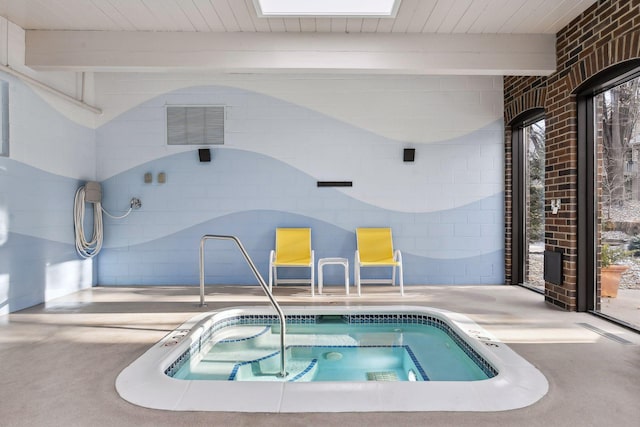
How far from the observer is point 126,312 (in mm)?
4141

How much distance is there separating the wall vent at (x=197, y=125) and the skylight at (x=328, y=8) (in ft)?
6.86

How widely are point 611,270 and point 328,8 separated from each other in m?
3.35

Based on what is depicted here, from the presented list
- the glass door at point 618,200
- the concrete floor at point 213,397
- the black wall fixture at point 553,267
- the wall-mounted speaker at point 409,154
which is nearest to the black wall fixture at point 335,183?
the wall-mounted speaker at point 409,154

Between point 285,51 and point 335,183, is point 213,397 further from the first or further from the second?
point 335,183

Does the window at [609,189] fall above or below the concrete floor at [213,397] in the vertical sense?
above

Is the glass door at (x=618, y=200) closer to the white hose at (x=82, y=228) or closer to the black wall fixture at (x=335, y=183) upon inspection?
the black wall fixture at (x=335, y=183)

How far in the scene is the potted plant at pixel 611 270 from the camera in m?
3.76

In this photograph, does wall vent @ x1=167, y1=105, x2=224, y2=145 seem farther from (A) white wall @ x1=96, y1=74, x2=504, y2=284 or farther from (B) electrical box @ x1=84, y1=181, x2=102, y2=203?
(B) electrical box @ x1=84, y1=181, x2=102, y2=203

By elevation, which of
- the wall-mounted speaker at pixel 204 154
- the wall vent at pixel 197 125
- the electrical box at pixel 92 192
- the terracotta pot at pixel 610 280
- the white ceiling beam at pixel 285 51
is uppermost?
the white ceiling beam at pixel 285 51

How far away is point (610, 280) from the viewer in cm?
389

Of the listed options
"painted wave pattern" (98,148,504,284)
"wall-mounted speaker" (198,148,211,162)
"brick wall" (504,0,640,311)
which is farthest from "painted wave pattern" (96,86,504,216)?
"brick wall" (504,0,640,311)

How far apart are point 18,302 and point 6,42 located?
96.9 inches

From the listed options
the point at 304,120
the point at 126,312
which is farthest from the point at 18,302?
the point at 304,120

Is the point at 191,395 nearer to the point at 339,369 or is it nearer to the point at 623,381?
the point at 339,369
